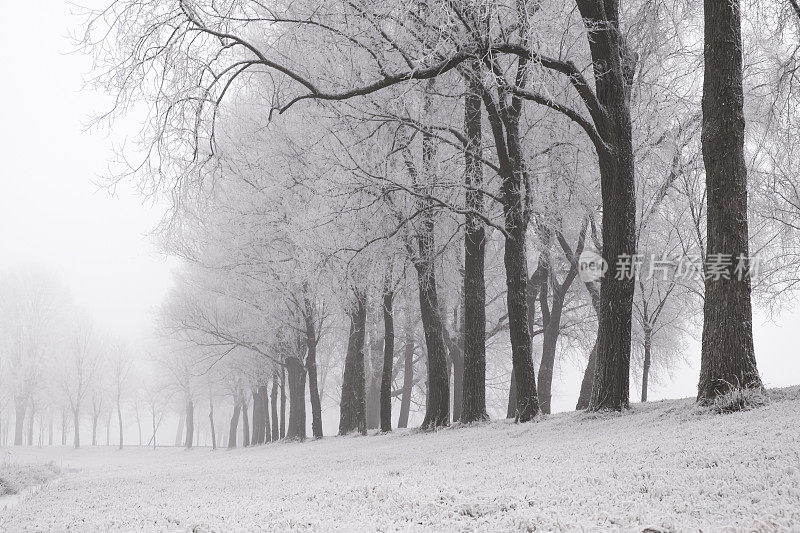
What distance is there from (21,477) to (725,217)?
1228 cm

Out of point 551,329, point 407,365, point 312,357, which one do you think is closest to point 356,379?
point 312,357

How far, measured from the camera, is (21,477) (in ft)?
36.1

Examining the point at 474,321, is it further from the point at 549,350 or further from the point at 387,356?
the point at 549,350

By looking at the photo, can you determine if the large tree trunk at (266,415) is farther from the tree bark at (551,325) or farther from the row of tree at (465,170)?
the tree bark at (551,325)

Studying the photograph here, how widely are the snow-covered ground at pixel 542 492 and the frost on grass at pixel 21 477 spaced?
3.95m

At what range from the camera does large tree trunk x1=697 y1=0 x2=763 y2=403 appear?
20.7 ft

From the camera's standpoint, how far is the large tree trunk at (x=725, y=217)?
20.7 feet

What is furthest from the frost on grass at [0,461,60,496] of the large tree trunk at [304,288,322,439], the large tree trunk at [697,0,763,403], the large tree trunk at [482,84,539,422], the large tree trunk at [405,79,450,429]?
the large tree trunk at [697,0,763,403]

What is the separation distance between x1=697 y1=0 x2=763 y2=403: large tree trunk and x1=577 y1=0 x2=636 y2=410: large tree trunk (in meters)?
1.33

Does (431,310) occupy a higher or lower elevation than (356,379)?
higher

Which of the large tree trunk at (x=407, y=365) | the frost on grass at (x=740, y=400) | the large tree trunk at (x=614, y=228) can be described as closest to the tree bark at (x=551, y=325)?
the large tree trunk at (x=407, y=365)

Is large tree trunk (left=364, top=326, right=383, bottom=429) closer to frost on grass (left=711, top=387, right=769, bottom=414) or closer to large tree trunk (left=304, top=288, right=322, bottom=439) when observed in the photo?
large tree trunk (left=304, top=288, right=322, bottom=439)

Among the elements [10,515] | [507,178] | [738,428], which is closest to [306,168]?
[507,178]

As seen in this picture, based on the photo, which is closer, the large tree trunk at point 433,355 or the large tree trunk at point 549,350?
the large tree trunk at point 433,355
